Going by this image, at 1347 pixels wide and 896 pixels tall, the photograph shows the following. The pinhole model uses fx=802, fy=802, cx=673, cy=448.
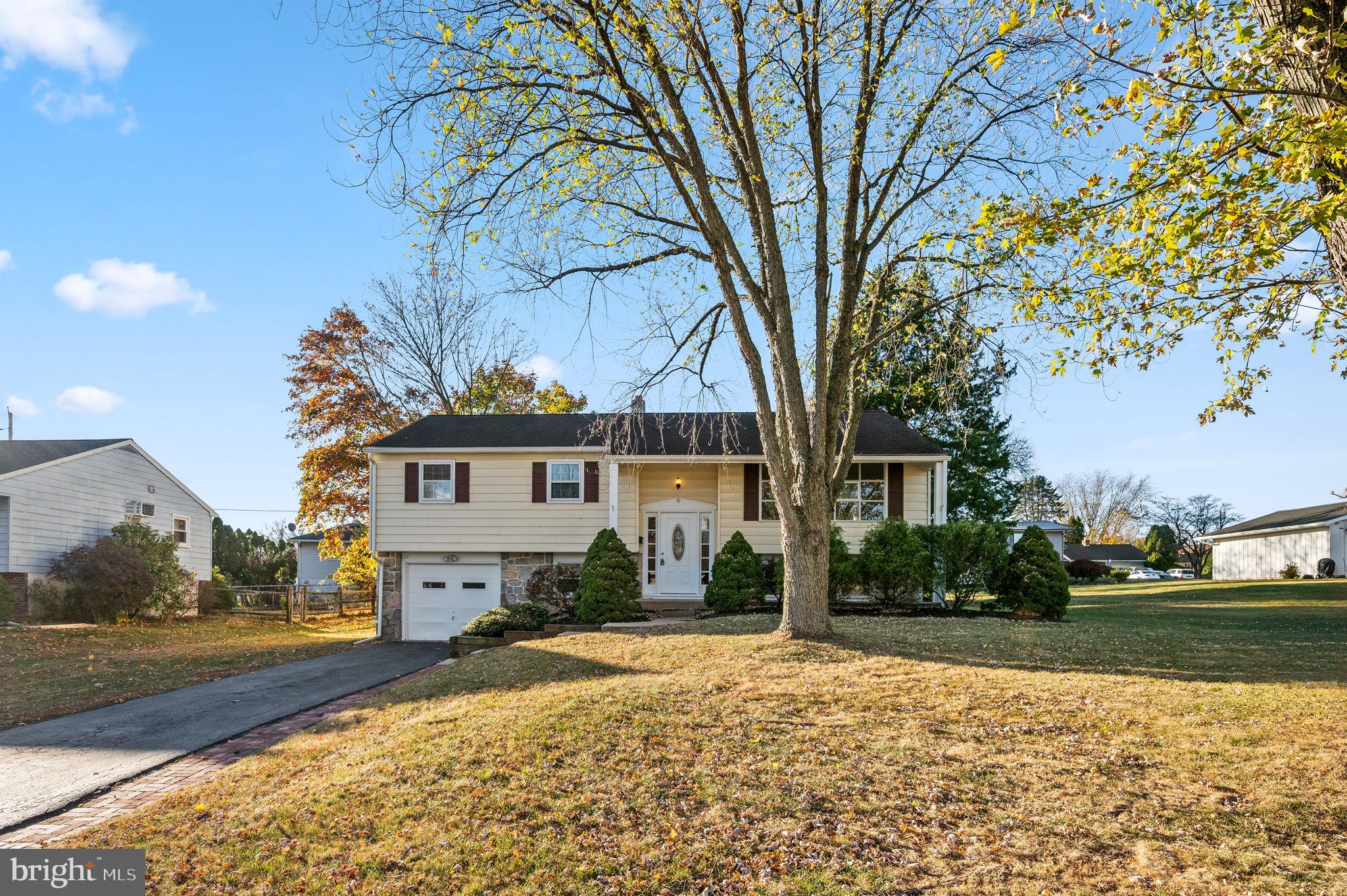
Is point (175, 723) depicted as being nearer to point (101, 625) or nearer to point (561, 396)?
point (101, 625)

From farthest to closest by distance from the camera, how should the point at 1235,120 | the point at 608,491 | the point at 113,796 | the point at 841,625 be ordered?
the point at 608,491
the point at 841,625
the point at 113,796
the point at 1235,120

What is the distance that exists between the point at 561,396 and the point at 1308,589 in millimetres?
24839

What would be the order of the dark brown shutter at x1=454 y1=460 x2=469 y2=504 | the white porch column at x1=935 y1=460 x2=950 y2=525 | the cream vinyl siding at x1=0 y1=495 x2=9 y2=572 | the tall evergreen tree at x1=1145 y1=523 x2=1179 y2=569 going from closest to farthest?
the white porch column at x1=935 y1=460 x2=950 y2=525 → the dark brown shutter at x1=454 y1=460 x2=469 y2=504 → the cream vinyl siding at x1=0 y1=495 x2=9 y2=572 → the tall evergreen tree at x1=1145 y1=523 x2=1179 y2=569

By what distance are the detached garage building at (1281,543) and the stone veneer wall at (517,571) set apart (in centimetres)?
2912

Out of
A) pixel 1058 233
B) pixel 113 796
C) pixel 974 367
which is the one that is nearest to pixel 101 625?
pixel 113 796

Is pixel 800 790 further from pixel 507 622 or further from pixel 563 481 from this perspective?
pixel 563 481

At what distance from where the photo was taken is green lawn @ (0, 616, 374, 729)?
34.3 feet

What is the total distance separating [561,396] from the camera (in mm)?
31141

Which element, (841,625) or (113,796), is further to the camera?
(841,625)

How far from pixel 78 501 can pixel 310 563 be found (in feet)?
70.0

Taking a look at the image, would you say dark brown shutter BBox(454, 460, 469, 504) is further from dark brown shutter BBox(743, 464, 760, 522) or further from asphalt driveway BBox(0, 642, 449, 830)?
dark brown shutter BBox(743, 464, 760, 522)

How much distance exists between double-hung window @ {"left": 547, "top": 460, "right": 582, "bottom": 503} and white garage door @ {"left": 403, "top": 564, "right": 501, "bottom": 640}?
2.24 meters

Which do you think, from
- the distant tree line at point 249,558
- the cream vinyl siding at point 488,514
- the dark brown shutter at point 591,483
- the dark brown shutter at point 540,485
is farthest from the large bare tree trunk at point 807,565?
the distant tree line at point 249,558
